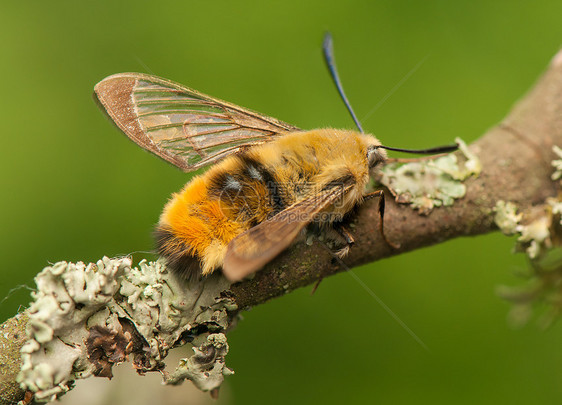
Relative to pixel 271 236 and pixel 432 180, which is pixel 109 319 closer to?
pixel 271 236

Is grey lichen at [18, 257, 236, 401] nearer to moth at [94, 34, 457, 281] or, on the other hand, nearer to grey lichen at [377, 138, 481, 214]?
moth at [94, 34, 457, 281]

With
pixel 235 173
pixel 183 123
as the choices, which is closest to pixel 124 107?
pixel 183 123

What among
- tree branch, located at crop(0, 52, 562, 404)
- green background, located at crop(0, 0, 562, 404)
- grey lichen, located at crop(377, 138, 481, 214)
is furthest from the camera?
green background, located at crop(0, 0, 562, 404)

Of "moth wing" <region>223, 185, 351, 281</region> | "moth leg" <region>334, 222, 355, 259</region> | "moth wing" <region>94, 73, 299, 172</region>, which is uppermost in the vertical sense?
"moth wing" <region>94, 73, 299, 172</region>

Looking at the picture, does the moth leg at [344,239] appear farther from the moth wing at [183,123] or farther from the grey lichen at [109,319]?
the moth wing at [183,123]

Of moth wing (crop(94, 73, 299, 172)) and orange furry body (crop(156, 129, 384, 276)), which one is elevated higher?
moth wing (crop(94, 73, 299, 172))

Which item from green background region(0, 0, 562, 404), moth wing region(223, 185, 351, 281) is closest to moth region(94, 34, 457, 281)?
moth wing region(223, 185, 351, 281)
